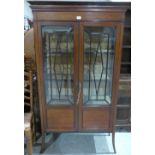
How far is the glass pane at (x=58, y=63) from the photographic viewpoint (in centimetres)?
202

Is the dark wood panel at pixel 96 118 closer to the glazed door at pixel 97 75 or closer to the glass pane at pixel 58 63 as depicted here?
the glazed door at pixel 97 75

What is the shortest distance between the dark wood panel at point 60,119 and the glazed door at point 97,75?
0.12 meters

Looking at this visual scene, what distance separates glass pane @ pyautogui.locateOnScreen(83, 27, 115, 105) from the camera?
6.66 ft

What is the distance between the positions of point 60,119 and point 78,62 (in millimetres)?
704

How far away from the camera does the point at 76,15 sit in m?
1.90

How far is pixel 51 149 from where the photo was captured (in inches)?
93.2

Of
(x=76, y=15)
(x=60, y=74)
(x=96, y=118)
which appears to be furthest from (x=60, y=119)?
(x=76, y=15)

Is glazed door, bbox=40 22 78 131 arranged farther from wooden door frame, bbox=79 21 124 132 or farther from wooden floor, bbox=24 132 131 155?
wooden floor, bbox=24 132 131 155

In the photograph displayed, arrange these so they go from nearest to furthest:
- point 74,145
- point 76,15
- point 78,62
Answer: point 76,15 < point 78,62 < point 74,145

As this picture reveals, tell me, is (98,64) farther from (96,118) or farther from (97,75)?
(96,118)

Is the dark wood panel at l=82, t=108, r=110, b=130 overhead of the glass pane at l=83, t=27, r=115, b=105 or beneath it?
beneath

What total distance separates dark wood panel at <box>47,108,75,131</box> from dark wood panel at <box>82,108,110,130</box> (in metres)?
0.15

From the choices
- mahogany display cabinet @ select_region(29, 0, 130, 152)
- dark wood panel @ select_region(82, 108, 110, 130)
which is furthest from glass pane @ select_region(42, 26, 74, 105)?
dark wood panel @ select_region(82, 108, 110, 130)
